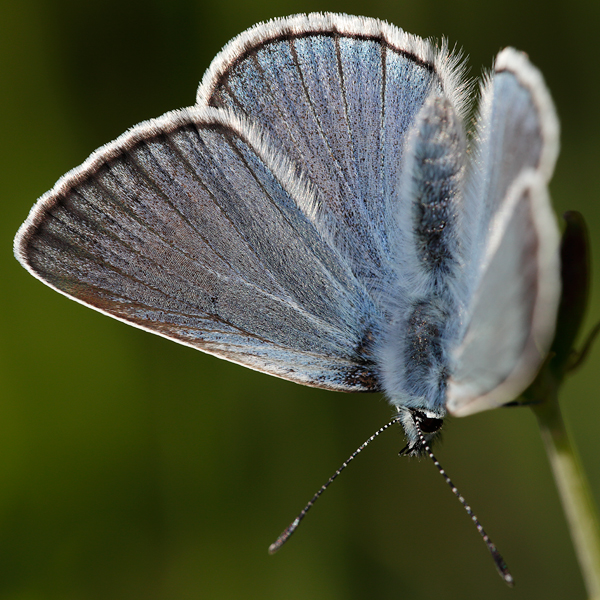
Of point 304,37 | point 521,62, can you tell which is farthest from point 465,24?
point 521,62

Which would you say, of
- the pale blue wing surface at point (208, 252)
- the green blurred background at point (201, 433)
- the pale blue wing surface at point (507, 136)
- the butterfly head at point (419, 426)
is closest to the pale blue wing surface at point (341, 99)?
the pale blue wing surface at point (208, 252)

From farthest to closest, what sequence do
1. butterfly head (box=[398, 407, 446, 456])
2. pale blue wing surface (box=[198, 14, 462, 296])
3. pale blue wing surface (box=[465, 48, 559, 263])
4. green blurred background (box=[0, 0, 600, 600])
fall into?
1. green blurred background (box=[0, 0, 600, 600])
2. pale blue wing surface (box=[198, 14, 462, 296])
3. butterfly head (box=[398, 407, 446, 456])
4. pale blue wing surface (box=[465, 48, 559, 263])

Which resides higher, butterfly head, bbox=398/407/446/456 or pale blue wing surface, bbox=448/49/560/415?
pale blue wing surface, bbox=448/49/560/415

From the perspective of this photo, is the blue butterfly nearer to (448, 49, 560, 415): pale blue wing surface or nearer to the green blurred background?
(448, 49, 560, 415): pale blue wing surface

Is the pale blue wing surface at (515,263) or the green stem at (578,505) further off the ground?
the pale blue wing surface at (515,263)

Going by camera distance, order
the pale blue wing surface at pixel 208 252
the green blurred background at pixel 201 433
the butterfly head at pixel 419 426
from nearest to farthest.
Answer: the butterfly head at pixel 419 426, the pale blue wing surface at pixel 208 252, the green blurred background at pixel 201 433

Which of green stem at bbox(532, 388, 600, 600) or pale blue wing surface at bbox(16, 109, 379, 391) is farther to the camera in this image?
pale blue wing surface at bbox(16, 109, 379, 391)

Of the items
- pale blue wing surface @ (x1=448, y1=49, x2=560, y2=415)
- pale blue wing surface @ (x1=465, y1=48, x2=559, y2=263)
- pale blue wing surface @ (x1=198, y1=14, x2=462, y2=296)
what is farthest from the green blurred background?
pale blue wing surface @ (x1=448, y1=49, x2=560, y2=415)

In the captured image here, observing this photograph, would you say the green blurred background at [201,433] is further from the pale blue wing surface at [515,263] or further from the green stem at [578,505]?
the green stem at [578,505]
